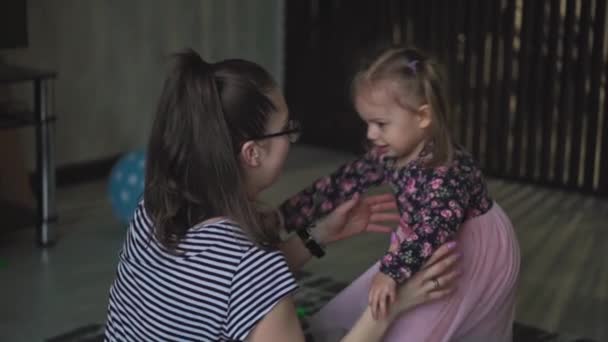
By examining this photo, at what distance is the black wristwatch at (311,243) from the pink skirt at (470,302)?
0.12 m

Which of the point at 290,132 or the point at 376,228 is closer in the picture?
the point at 290,132

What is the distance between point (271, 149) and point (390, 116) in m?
0.46

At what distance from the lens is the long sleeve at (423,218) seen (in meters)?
1.93

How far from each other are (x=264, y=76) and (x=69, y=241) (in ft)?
7.27

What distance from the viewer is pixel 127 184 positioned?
3.66 m

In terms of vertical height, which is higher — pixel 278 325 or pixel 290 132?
pixel 290 132

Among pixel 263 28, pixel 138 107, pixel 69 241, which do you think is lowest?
pixel 69 241

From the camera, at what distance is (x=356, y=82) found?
7.06ft

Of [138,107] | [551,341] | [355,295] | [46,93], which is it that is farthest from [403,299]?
[138,107]

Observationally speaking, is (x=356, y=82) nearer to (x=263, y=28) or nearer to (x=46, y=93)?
(x=46, y=93)

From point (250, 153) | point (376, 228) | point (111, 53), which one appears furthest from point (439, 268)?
point (111, 53)

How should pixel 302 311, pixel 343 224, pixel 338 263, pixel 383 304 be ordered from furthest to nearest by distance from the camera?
pixel 338 263 < pixel 302 311 < pixel 343 224 < pixel 383 304

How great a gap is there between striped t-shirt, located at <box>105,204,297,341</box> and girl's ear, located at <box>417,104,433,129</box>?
0.61 m

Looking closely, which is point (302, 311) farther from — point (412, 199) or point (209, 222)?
point (209, 222)
